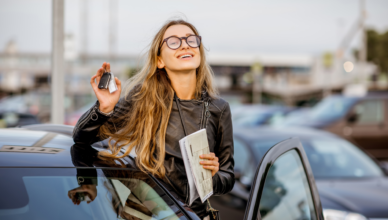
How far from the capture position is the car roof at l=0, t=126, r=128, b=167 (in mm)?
1673

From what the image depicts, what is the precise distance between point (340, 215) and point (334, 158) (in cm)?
134

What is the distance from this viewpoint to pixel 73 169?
5.63 ft

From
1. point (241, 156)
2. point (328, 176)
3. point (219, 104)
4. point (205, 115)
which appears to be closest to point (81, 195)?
point (205, 115)

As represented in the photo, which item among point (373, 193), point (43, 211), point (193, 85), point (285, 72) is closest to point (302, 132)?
point (373, 193)

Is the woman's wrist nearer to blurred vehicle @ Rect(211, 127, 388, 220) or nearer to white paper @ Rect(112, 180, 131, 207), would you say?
white paper @ Rect(112, 180, 131, 207)

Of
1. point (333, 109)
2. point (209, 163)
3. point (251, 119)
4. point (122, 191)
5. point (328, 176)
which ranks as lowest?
point (251, 119)

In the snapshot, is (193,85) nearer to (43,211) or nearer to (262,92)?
(43,211)

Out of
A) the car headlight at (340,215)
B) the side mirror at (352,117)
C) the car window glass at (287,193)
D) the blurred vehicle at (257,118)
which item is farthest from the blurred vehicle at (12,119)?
the car headlight at (340,215)

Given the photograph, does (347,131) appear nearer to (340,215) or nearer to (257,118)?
(257,118)

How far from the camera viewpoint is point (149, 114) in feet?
6.65

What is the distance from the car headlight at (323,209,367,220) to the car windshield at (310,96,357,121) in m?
5.75

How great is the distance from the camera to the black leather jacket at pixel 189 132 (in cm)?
196

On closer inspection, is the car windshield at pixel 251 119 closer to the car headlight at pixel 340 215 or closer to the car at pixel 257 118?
the car at pixel 257 118

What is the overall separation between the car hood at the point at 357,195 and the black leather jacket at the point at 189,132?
71.1 inches
